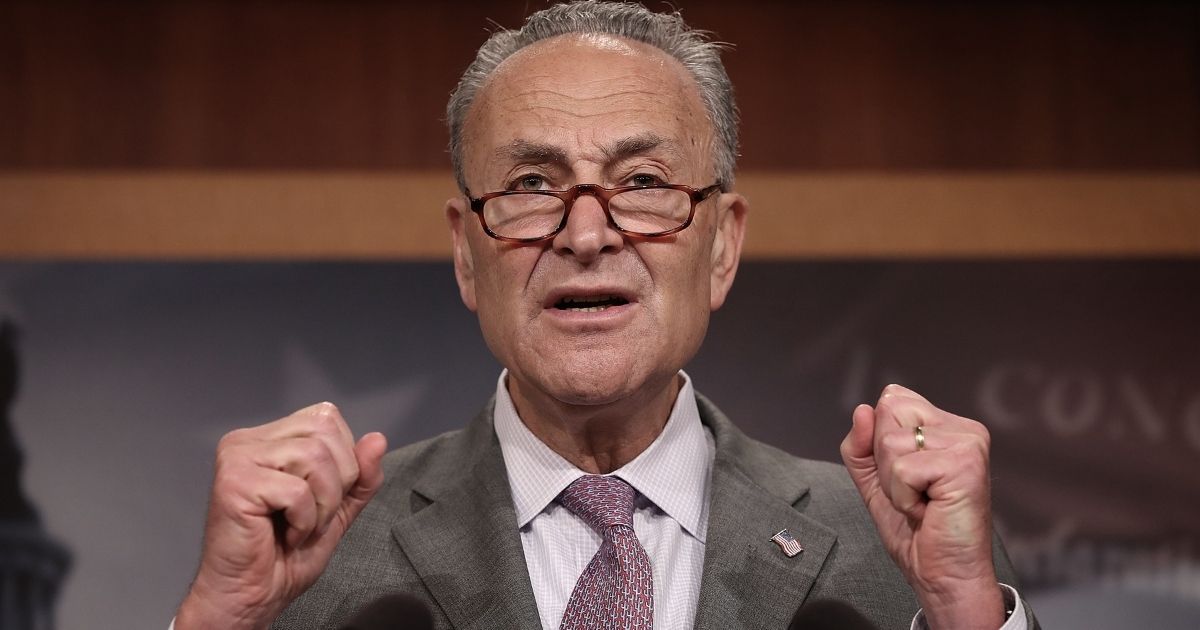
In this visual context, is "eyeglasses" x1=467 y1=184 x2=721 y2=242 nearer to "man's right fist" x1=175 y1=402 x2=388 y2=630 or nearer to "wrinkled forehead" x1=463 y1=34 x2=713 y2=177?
"wrinkled forehead" x1=463 y1=34 x2=713 y2=177

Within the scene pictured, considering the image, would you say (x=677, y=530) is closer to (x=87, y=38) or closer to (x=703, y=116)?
(x=703, y=116)

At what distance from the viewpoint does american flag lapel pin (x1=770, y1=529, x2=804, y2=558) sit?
1976 millimetres

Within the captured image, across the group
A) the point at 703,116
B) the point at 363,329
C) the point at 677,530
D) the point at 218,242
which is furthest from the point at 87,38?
the point at 677,530

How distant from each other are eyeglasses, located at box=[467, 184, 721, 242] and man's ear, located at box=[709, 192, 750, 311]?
0.18m

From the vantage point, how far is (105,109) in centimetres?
329

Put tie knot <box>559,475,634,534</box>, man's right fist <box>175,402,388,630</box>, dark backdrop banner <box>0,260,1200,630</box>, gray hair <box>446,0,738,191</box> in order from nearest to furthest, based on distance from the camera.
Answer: man's right fist <box>175,402,388,630</box> < tie knot <box>559,475,634,534</box> < gray hair <box>446,0,738,191</box> < dark backdrop banner <box>0,260,1200,630</box>

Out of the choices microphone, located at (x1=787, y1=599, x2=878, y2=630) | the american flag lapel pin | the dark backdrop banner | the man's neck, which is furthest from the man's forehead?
the dark backdrop banner

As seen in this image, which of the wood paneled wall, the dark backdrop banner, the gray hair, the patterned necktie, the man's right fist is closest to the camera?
the man's right fist

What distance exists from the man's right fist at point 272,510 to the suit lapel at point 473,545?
27cm

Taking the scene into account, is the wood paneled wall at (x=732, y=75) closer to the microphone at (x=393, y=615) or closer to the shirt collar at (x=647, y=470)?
the shirt collar at (x=647, y=470)

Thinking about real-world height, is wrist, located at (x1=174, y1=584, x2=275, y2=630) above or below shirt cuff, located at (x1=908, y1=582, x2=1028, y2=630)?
below

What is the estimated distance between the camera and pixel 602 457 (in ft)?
6.78

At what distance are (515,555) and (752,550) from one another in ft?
1.27

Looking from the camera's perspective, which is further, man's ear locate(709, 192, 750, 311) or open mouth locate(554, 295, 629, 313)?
man's ear locate(709, 192, 750, 311)
